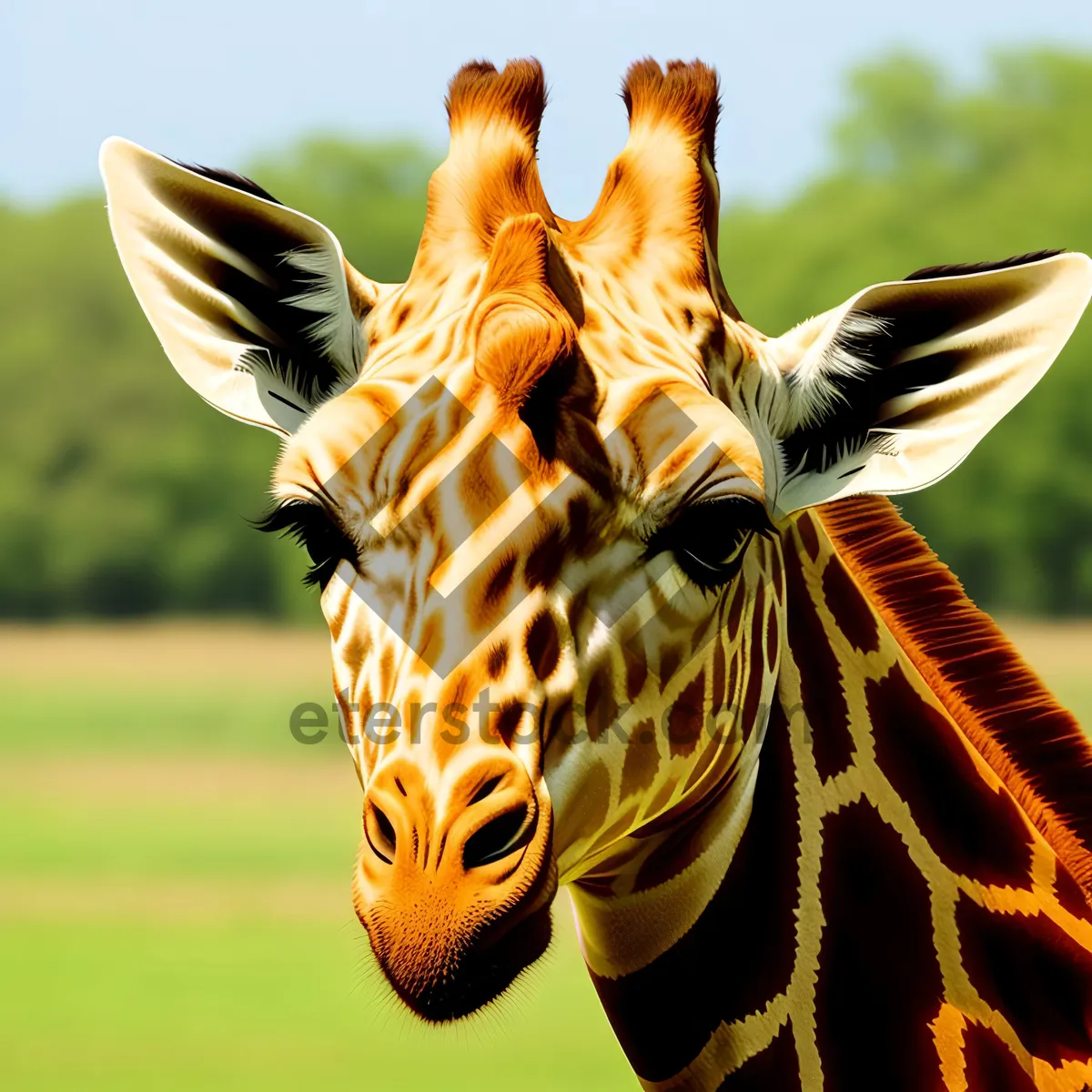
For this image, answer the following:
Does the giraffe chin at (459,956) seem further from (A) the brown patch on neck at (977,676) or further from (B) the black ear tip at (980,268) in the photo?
(B) the black ear tip at (980,268)

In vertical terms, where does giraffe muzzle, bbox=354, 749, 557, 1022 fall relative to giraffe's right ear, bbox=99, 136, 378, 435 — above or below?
below

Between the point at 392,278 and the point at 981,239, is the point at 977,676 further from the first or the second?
the point at 981,239

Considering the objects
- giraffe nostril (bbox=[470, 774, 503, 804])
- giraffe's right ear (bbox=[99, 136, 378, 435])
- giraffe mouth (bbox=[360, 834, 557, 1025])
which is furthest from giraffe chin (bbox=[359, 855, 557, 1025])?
giraffe's right ear (bbox=[99, 136, 378, 435])

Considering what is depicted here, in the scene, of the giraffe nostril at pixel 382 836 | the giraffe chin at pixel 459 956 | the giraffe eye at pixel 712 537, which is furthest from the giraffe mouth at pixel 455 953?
the giraffe eye at pixel 712 537

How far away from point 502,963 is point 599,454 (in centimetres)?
120

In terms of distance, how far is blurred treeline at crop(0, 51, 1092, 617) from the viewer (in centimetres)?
4766

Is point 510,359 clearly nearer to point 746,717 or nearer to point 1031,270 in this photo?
point 746,717

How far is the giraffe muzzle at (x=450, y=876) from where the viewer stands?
9.45 feet

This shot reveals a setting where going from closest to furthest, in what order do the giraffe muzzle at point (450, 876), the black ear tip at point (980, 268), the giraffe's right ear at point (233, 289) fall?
the giraffe muzzle at point (450, 876)
the black ear tip at point (980, 268)
the giraffe's right ear at point (233, 289)

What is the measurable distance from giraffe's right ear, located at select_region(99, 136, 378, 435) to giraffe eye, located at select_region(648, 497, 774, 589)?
1.15m

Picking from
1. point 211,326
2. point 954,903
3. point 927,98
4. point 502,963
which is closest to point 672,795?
point 502,963

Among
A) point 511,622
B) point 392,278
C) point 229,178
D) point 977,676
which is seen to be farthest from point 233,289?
point 392,278

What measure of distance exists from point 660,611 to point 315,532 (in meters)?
0.92

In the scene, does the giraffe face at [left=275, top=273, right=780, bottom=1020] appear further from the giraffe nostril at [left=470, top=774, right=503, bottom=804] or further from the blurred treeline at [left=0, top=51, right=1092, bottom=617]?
the blurred treeline at [left=0, top=51, right=1092, bottom=617]
